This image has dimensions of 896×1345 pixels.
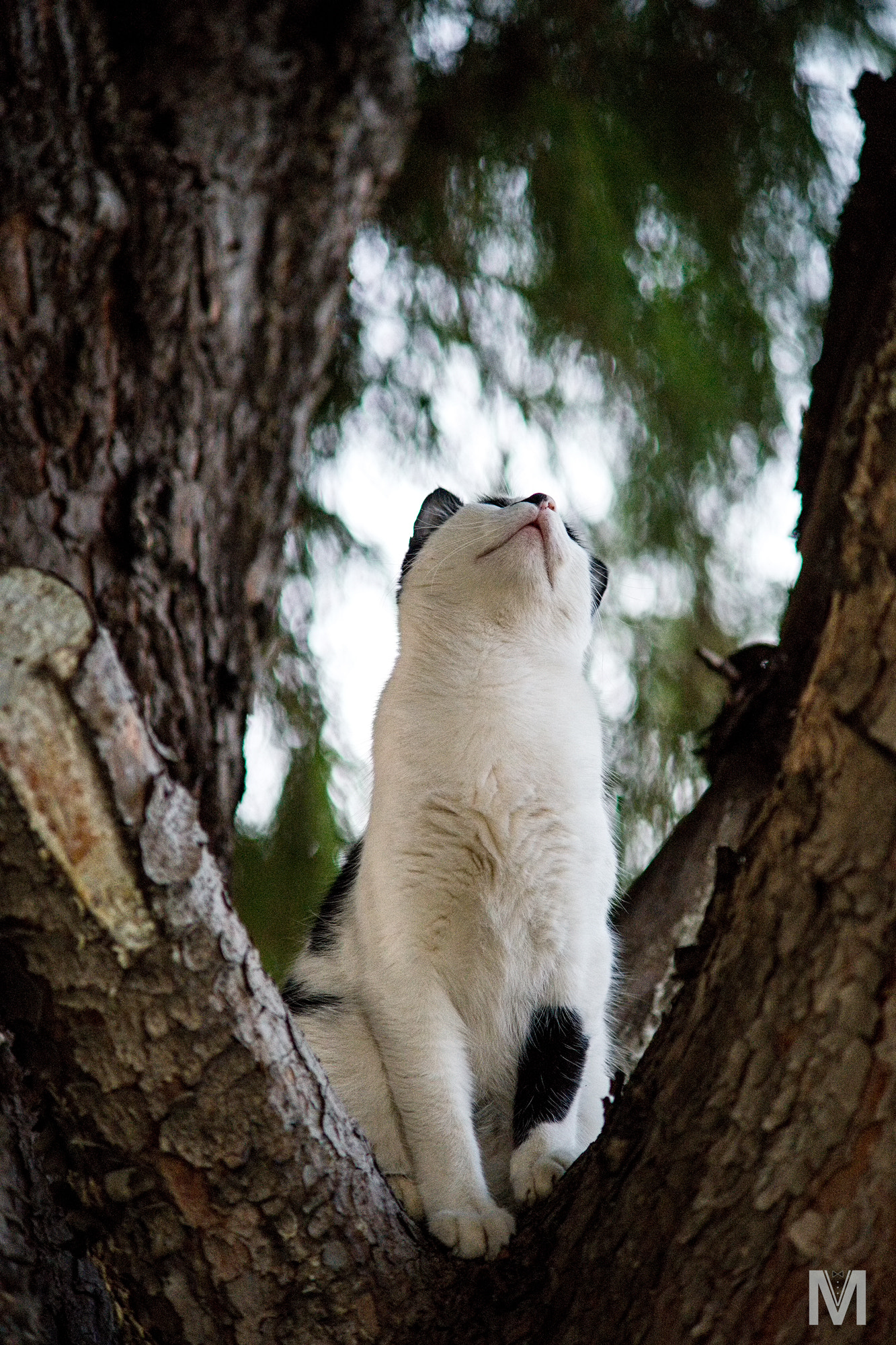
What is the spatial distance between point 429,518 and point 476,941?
0.85 meters

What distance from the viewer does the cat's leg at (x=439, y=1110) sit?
1.46 m

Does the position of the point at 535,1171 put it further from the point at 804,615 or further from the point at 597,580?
the point at 597,580

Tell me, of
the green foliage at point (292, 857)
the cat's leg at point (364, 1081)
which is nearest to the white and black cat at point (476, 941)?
the cat's leg at point (364, 1081)

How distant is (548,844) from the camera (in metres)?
1.82

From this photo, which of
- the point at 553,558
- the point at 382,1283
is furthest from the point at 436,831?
the point at 382,1283

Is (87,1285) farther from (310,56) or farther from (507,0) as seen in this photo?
(507,0)

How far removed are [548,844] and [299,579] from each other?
852 mm

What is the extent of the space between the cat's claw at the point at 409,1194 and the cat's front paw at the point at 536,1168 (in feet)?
0.49

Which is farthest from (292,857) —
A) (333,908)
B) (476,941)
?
(476,941)

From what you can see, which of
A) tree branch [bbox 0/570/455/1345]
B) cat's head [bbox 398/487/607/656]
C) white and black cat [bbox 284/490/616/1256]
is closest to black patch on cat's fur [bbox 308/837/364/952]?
white and black cat [bbox 284/490/616/1256]

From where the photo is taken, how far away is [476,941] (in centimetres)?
181

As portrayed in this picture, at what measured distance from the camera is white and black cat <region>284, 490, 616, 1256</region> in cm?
171

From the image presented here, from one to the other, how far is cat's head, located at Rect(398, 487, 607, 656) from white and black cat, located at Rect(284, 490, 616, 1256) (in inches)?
0.6

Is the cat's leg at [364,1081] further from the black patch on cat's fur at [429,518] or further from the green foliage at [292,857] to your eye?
the black patch on cat's fur at [429,518]
